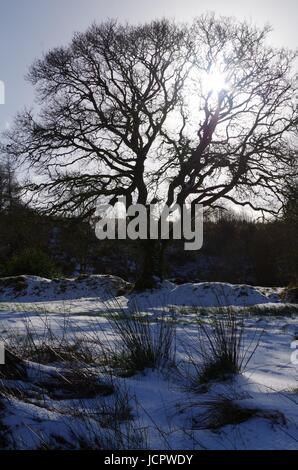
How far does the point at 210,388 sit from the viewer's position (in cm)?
345

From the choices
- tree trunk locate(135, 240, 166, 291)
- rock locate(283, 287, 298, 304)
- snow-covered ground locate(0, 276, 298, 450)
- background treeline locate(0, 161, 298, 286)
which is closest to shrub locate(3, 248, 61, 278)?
background treeline locate(0, 161, 298, 286)

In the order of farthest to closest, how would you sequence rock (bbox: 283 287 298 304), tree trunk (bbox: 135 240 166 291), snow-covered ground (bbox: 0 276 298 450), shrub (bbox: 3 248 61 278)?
shrub (bbox: 3 248 61 278) < tree trunk (bbox: 135 240 166 291) < rock (bbox: 283 287 298 304) < snow-covered ground (bbox: 0 276 298 450)

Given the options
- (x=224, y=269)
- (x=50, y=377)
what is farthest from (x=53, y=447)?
(x=224, y=269)


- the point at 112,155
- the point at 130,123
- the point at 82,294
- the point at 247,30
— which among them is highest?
the point at 247,30

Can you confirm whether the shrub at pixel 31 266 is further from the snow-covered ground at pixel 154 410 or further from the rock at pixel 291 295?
the snow-covered ground at pixel 154 410

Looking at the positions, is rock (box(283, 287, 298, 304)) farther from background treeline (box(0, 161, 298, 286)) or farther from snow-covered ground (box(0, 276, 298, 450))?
snow-covered ground (box(0, 276, 298, 450))

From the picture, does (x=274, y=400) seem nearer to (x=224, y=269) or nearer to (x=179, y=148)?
(x=179, y=148)

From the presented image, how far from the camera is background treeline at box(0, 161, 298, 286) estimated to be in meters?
21.1

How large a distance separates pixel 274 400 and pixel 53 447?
1439 millimetres

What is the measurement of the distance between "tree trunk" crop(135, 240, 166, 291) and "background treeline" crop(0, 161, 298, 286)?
2901mm

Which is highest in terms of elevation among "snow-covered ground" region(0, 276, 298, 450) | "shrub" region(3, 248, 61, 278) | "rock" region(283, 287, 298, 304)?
"shrub" region(3, 248, 61, 278)

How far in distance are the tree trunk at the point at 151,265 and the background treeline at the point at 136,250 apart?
290cm

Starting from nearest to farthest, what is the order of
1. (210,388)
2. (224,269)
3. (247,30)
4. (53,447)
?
(53,447), (210,388), (247,30), (224,269)

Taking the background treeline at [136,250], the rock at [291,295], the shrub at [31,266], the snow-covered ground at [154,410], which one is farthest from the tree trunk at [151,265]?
the snow-covered ground at [154,410]
